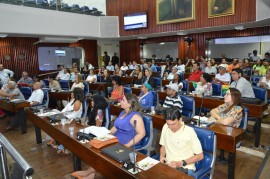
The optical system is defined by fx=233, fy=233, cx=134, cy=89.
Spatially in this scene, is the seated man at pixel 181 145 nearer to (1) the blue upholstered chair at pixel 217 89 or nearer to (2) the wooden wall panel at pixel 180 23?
(1) the blue upholstered chair at pixel 217 89

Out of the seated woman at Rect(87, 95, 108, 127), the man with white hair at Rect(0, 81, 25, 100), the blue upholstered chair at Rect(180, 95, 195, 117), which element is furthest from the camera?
the man with white hair at Rect(0, 81, 25, 100)

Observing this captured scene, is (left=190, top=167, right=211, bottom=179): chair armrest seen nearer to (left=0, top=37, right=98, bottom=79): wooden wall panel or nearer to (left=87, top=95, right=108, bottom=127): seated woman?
(left=87, top=95, right=108, bottom=127): seated woman

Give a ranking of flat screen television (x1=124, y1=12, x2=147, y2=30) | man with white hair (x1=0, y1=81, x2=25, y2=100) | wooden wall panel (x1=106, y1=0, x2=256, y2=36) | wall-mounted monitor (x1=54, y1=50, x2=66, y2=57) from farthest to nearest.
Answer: wall-mounted monitor (x1=54, y1=50, x2=66, y2=57)
flat screen television (x1=124, y1=12, x2=147, y2=30)
wooden wall panel (x1=106, y1=0, x2=256, y2=36)
man with white hair (x1=0, y1=81, x2=25, y2=100)

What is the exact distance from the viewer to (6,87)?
5.79m

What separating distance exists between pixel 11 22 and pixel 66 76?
2768 mm

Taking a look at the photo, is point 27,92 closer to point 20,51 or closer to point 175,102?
point 175,102

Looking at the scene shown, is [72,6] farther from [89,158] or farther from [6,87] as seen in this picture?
[89,158]

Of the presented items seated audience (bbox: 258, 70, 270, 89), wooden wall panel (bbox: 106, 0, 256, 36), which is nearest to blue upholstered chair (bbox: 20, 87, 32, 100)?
seated audience (bbox: 258, 70, 270, 89)

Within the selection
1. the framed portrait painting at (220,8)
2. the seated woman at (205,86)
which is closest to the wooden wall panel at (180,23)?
the framed portrait painting at (220,8)

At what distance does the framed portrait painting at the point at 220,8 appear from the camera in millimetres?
8246

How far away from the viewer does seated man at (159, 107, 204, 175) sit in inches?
83.3

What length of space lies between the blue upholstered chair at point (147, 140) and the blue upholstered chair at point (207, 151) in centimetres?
64

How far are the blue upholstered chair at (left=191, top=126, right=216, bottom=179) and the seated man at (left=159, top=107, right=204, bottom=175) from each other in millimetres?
96

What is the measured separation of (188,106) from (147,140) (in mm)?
1278
